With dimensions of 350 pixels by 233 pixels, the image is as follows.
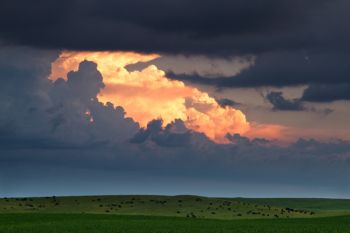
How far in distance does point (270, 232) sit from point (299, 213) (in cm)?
6431

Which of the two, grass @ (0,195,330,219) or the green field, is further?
grass @ (0,195,330,219)

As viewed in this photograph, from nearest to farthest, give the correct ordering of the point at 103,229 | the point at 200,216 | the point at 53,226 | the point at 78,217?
the point at 103,229 < the point at 53,226 < the point at 78,217 < the point at 200,216

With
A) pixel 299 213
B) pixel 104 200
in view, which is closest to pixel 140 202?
pixel 104 200

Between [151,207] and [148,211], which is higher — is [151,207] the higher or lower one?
the higher one

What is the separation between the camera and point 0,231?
275 ft

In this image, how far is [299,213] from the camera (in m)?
146

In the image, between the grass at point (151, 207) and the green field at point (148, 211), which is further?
the grass at point (151, 207)

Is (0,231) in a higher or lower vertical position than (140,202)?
lower

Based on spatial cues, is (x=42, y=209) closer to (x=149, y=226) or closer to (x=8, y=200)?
(x=8, y=200)

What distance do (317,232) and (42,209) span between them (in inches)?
3095

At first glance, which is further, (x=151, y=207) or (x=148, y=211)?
(x=151, y=207)

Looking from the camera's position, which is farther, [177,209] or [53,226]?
[177,209]

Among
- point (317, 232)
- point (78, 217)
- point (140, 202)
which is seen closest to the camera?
point (317, 232)

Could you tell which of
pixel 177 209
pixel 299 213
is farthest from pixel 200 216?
pixel 299 213
